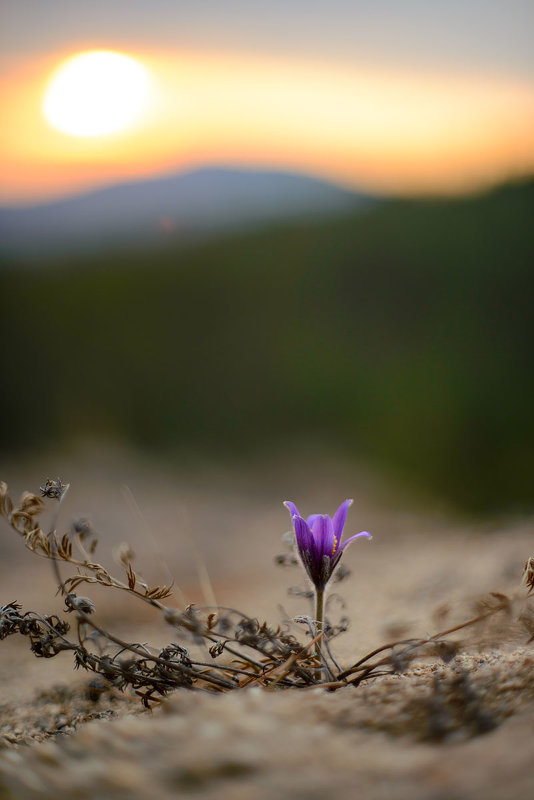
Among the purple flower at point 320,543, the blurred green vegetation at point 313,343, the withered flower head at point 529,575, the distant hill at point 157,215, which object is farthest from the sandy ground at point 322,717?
the distant hill at point 157,215

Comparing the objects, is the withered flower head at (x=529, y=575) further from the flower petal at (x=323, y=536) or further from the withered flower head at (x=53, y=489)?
the withered flower head at (x=53, y=489)

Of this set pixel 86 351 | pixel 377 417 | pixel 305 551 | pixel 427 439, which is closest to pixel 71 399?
pixel 86 351

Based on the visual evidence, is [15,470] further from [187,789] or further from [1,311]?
[187,789]

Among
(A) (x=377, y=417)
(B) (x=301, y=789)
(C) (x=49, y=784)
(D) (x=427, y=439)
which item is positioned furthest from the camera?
(A) (x=377, y=417)

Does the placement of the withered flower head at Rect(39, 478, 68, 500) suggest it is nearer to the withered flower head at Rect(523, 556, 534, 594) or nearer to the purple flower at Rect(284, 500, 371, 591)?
the purple flower at Rect(284, 500, 371, 591)

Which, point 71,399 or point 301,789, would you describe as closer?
point 301,789

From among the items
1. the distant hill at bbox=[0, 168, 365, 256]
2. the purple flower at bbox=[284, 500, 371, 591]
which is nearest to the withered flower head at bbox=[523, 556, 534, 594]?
the purple flower at bbox=[284, 500, 371, 591]
